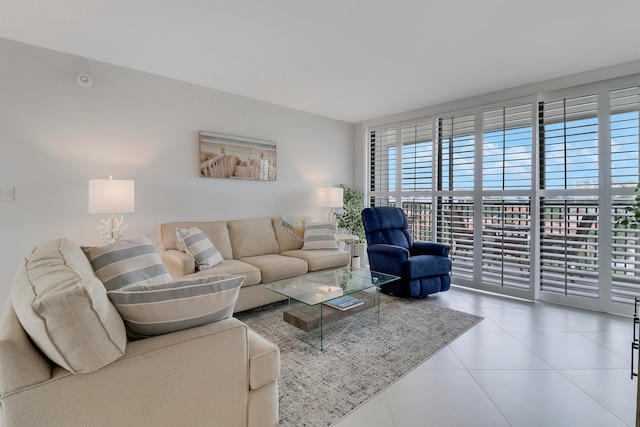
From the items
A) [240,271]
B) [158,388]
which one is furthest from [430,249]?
[158,388]

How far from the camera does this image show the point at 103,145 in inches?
121

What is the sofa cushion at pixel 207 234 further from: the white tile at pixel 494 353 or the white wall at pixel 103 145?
the white tile at pixel 494 353

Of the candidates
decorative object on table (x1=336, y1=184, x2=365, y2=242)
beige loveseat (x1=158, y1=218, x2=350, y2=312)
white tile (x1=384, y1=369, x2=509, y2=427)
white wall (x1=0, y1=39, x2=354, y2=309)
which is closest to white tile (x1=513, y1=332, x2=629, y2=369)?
white tile (x1=384, y1=369, x2=509, y2=427)

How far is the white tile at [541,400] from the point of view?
1.65 metres

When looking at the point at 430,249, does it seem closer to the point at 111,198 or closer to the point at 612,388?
the point at 612,388

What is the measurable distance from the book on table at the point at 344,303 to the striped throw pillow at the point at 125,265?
1317mm

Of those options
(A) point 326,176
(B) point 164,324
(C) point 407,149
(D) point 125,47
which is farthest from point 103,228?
(C) point 407,149

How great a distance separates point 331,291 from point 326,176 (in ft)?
8.98

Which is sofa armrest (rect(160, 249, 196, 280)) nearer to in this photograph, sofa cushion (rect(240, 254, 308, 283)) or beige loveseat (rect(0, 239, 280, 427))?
sofa cushion (rect(240, 254, 308, 283))

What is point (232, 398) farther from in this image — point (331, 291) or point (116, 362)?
point (331, 291)

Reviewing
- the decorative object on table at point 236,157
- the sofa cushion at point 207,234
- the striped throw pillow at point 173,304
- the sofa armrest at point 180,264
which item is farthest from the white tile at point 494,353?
the decorative object on table at point 236,157

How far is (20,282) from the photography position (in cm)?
116

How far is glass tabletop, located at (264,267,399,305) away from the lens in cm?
257

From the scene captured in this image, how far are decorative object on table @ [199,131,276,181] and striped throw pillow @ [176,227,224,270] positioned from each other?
0.84 m
